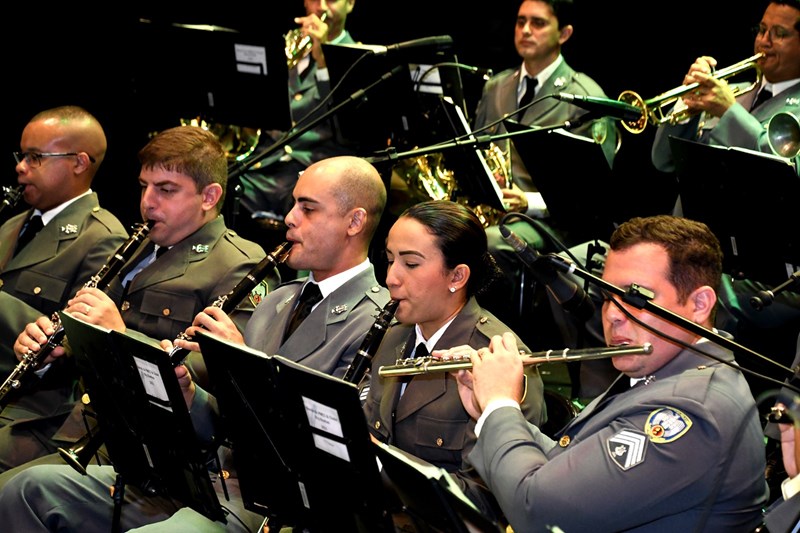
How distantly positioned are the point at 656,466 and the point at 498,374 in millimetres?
557

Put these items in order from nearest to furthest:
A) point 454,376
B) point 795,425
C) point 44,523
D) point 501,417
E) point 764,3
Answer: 1. point 795,425
2. point 501,417
3. point 454,376
4. point 44,523
5. point 764,3

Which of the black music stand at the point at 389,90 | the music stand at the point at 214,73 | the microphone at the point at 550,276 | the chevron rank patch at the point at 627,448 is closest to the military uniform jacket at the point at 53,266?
the music stand at the point at 214,73

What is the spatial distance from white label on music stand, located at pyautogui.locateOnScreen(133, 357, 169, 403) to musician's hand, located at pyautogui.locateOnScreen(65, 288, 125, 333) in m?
0.78

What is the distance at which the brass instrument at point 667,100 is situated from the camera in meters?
5.62

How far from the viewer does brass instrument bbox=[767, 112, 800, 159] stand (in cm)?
514

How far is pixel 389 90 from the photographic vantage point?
6.46 m

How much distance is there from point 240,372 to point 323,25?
4271mm

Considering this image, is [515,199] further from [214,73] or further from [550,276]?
[550,276]

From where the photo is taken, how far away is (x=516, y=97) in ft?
22.0

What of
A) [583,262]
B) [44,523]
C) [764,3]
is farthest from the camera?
[764,3]

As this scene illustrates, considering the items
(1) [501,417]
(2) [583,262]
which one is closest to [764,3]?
(2) [583,262]

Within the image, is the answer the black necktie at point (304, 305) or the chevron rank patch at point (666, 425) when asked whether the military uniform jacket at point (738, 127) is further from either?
the chevron rank patch at point (666, 425)

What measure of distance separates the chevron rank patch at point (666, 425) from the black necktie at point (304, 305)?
1.87m

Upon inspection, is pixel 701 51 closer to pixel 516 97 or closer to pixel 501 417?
pixel 516 97
